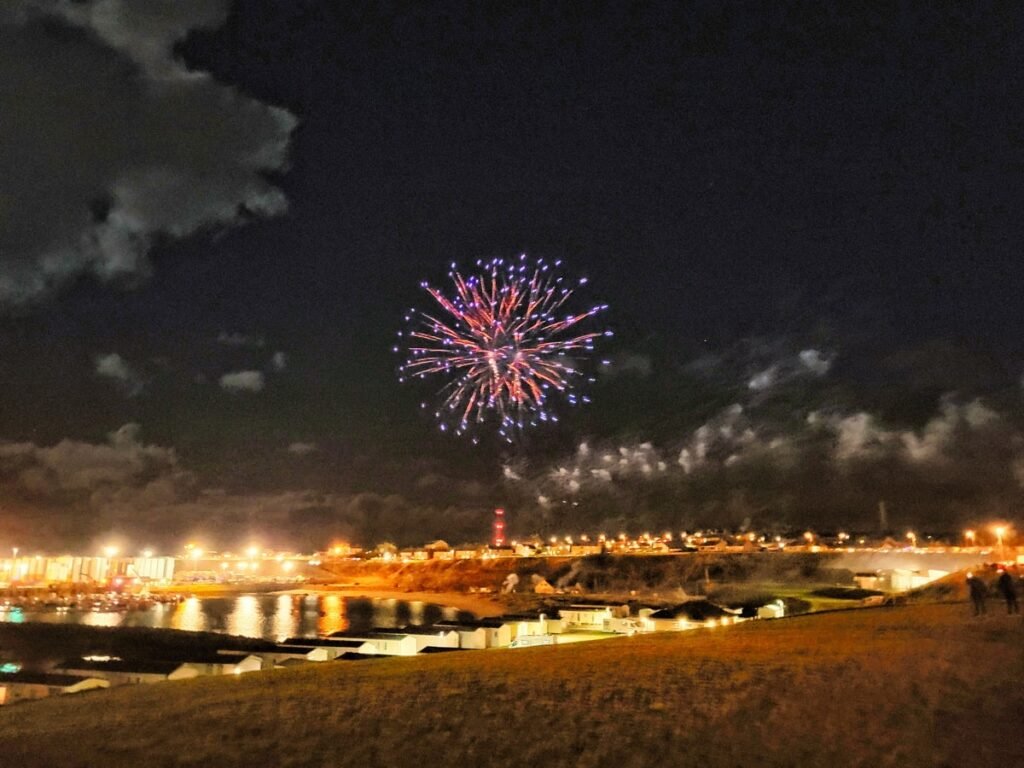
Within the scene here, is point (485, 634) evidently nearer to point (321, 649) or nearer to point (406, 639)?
point (406, 639)

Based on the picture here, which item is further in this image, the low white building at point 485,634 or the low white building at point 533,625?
the low white building at point 533,625

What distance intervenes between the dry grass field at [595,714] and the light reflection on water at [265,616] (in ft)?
126

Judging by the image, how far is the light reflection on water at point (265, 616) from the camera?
5722 cm

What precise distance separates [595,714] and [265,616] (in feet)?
218

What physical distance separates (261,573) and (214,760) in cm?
18377

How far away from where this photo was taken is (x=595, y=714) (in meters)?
10.0

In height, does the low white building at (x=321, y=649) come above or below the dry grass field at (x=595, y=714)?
below

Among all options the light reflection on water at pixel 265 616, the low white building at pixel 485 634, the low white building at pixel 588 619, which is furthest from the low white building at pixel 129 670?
the light reflection on water at pixel 265 616

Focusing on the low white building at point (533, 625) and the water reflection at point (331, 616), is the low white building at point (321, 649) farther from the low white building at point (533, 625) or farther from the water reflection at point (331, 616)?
the water reflection at point (331, 616)

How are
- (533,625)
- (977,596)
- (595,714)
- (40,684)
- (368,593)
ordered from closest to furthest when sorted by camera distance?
1. (595,714)
2. (977,596)
3. (40,684)
4. (533,625)
5. (368,593)

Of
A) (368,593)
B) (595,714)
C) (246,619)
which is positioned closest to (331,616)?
(246,619)

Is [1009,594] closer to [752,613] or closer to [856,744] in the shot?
[856,744]

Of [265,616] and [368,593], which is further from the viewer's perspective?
[368,593]

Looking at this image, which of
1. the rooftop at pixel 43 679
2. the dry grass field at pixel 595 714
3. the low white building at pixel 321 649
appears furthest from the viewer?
the low white building at pixel 321 649
